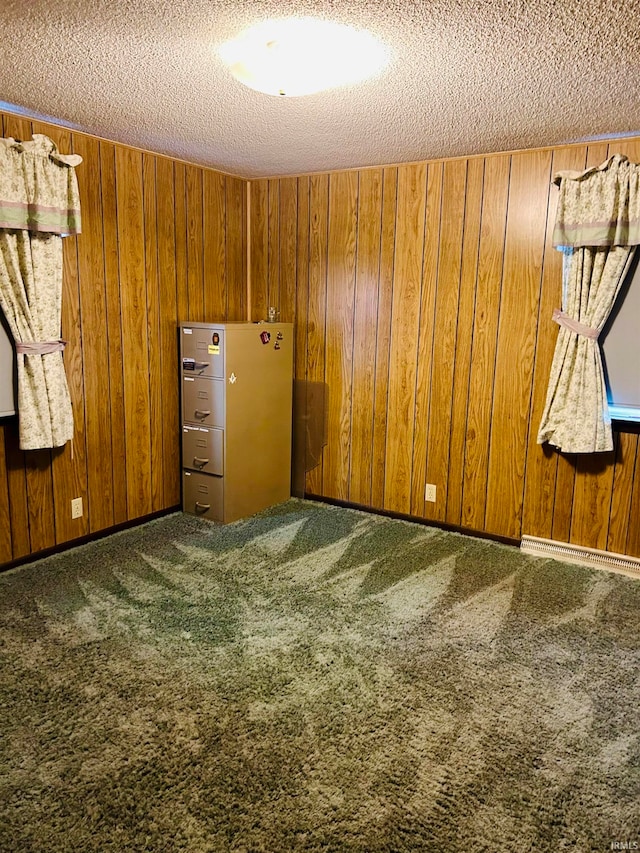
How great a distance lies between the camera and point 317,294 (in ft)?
14.4

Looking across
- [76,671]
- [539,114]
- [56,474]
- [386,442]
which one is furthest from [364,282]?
[76,671]

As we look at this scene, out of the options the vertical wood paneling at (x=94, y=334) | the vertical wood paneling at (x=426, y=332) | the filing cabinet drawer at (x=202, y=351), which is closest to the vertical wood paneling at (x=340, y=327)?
the vertical wood paneling at (x=426, y=332)

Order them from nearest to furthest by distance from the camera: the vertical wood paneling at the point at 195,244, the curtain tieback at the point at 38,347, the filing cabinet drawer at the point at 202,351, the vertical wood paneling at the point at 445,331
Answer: the curtain tieback at the point at 38,347 → the vertical wood paneling at the point at 445,331 → the filing cabinet drawer at the point at 202,351 → the vertical wood paneling at the point at 195,244

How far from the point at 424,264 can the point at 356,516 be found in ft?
5.63

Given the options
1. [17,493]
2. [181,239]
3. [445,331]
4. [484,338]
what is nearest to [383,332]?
[445,331]

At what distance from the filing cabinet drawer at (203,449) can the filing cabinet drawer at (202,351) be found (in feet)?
1.22

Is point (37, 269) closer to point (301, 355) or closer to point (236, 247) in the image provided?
point (236, 247)

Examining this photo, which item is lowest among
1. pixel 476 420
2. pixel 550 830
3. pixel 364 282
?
pixel 550 830

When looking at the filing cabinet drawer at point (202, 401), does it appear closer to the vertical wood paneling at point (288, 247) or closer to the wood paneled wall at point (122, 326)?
the wood paneled wall at point (122, 326)

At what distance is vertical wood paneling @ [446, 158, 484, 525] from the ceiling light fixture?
1.42 metres

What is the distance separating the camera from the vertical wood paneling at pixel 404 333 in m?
3.91

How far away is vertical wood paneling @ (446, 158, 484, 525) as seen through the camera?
3.70 meters

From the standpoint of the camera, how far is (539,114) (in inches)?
114

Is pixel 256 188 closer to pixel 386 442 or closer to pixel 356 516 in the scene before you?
pixel 386 442
